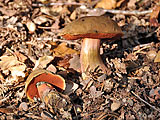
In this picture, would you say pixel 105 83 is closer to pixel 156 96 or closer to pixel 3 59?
pixel 156 96

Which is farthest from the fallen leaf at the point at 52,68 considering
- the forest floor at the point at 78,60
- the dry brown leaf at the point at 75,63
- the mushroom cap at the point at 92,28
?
the mushroom cap at the point at 92,28

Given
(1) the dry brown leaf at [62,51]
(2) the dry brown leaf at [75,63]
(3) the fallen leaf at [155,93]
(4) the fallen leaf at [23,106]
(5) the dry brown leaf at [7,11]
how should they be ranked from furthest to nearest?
(5) the dry brown leaf at [7,11]
(1) the dry brown leaf at [62,51]
(2) the dry brown leaf at [75,63]
(3) the fallen leaf at [155,93]
(4) the fallen leaf at [23,106]

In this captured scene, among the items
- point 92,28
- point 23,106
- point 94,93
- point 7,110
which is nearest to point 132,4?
point 92,28

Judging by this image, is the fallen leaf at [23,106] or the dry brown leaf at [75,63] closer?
the fallen leaf at [23,106]

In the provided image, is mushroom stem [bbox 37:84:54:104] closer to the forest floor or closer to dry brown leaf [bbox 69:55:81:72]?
the forest floor

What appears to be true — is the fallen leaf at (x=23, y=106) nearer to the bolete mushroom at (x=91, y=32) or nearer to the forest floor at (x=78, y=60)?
the forest floor at (x=78, y=60)

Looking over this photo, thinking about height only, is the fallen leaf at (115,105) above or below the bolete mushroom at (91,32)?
below

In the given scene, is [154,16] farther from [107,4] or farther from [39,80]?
[39,80]

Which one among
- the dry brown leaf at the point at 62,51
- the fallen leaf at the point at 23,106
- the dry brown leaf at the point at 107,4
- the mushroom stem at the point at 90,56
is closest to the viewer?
the fallen leaf at the point at 23,106

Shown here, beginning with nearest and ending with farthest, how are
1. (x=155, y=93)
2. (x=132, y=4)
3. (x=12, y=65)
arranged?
(x=155, y=93), (x=12, y=65), (x=132, y=4)
